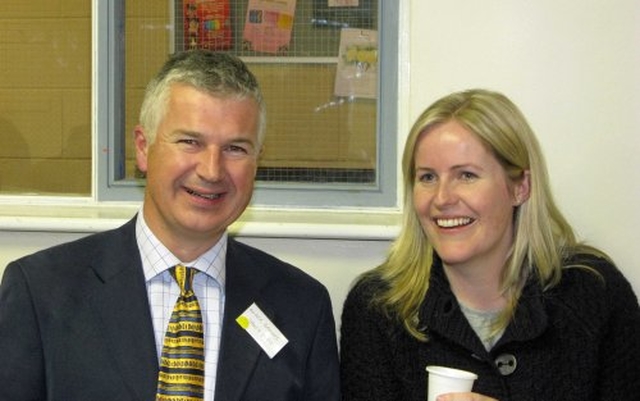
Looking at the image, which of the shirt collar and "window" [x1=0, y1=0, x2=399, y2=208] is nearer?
the shirt collar

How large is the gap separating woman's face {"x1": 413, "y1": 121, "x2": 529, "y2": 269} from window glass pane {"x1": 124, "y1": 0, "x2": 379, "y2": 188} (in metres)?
0.70

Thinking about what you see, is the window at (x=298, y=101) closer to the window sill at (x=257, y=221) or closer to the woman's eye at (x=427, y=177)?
the window sill at (x=257, y=221)

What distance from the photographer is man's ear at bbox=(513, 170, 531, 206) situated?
7.49 ft

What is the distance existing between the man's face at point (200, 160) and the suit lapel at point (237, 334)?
0.22m

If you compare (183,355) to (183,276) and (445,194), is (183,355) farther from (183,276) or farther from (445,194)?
(445,194)

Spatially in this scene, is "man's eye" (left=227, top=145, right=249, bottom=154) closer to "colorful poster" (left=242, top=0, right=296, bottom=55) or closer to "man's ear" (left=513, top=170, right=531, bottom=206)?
"man's ear" (left=513, top=170, right=531, bottom=206)

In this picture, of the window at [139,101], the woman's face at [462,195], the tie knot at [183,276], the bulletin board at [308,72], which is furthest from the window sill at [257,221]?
the tie knot at [183,276]

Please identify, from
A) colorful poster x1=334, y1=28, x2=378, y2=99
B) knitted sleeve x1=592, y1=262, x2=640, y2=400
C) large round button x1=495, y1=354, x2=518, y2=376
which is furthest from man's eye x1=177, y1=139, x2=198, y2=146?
knitted sleeve x1=592, y1=262, x2=640, y2=400

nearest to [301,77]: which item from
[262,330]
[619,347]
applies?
[262,330]

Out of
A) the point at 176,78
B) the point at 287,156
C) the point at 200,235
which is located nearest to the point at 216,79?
the point at 176,78

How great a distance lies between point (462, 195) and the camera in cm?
218

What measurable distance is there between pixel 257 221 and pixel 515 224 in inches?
34.8

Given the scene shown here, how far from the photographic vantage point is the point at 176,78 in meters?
1.93

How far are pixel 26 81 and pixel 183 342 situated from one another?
1.71 meters
